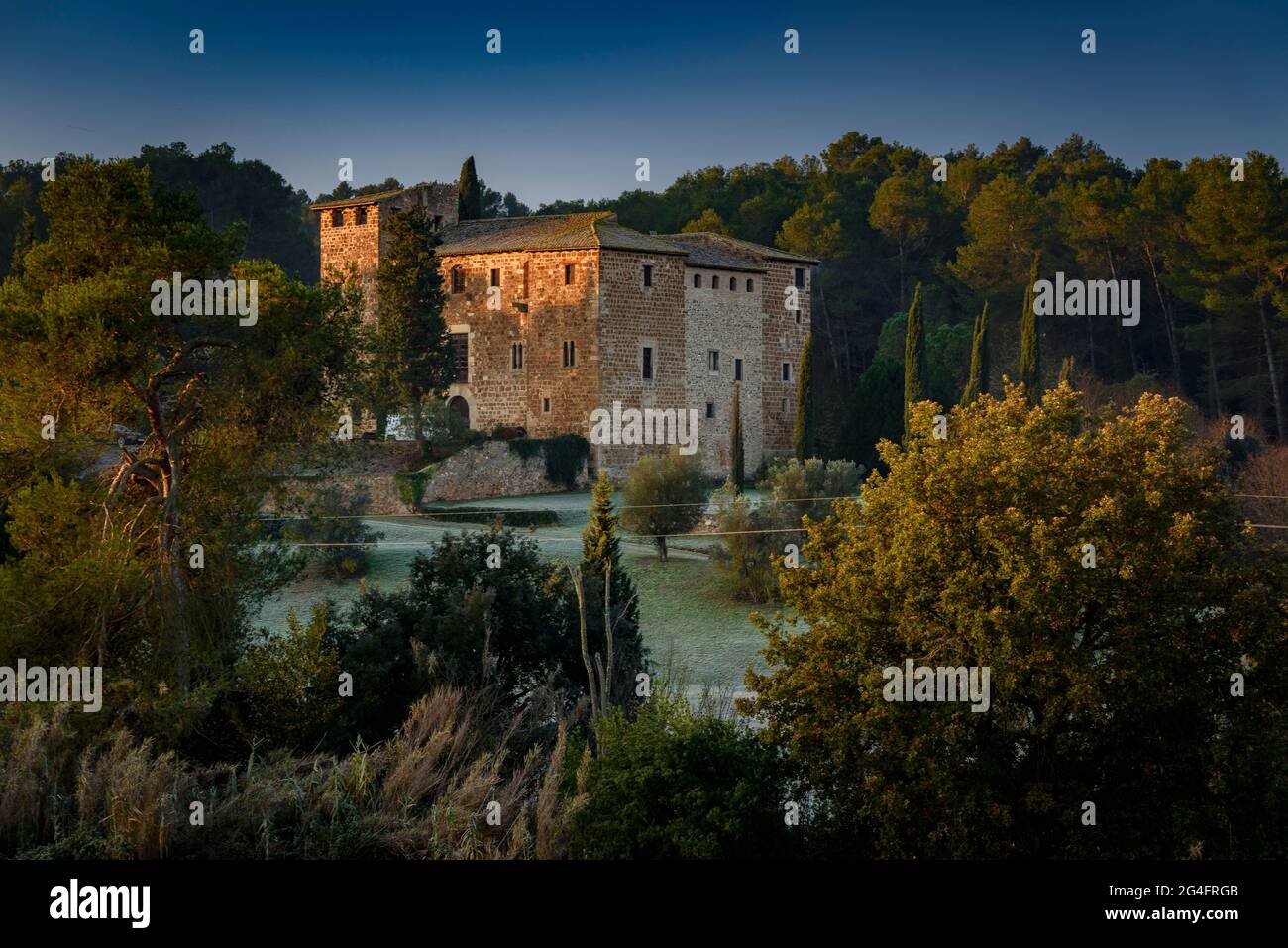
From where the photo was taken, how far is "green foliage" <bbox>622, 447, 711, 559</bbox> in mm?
31891

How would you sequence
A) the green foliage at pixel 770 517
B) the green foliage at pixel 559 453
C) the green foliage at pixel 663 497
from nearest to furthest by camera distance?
the green foliage at pixel 770 517
the green foliage at pixel 663 497
the green foliage at pixel 559 453

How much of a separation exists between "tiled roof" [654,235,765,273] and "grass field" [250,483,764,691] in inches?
398

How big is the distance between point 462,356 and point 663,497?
1086cm

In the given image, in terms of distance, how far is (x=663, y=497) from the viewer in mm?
32688

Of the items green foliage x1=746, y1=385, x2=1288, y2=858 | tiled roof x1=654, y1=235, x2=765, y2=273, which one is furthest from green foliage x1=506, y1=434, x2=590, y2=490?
green foliage x1=746, y1=385, x2=1288, y2=858

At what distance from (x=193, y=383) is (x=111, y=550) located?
236 centimetres

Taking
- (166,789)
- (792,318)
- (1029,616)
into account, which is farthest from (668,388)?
(166,789)

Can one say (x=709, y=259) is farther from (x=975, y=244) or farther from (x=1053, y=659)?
(x=1053, y=659)

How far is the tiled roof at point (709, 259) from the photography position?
40844 millimetres

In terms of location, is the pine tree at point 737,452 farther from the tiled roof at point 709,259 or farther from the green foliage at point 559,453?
the tiled roof at point 709,259

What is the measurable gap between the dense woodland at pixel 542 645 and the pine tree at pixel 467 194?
2415 centimetres

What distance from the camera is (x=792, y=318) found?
1705 inches

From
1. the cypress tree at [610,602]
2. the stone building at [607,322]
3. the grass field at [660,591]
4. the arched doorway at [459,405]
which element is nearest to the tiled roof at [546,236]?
the stone building at [607,322]
